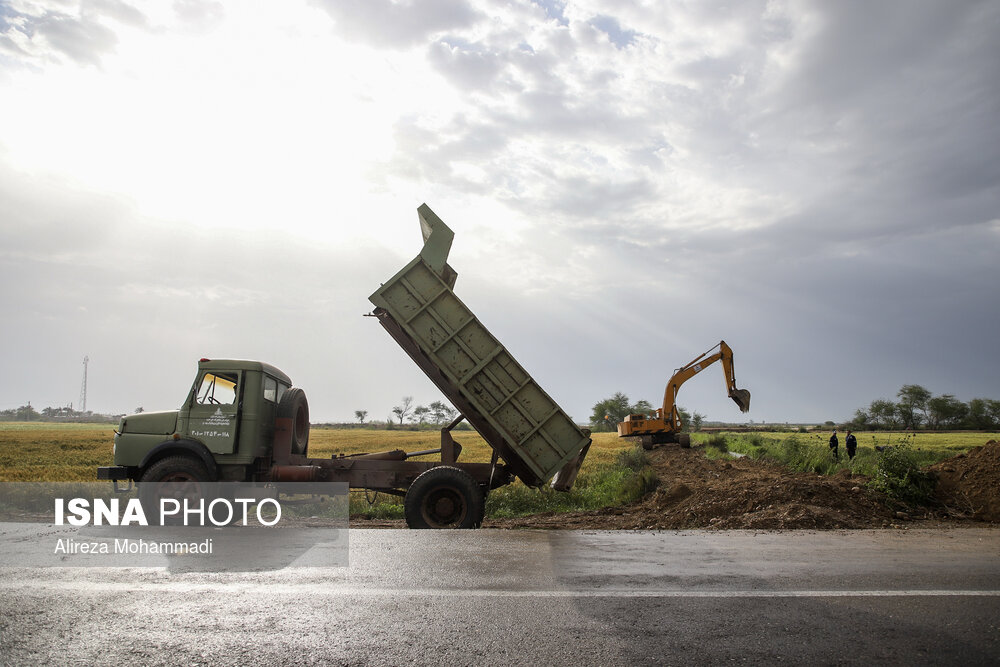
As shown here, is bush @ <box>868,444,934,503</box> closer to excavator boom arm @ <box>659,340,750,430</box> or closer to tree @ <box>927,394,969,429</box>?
excavator boom arm @ <box>659,340,750,430</box>

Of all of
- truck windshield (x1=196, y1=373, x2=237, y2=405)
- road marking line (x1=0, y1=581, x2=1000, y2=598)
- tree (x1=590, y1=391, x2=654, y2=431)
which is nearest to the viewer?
road marking line (x1=0, y1=581, x2=1000, y2=598)

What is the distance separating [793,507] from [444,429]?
593 cm

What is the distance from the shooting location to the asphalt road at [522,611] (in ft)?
12.9

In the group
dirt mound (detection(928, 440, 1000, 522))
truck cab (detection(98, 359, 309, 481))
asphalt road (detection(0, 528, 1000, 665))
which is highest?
truck cab (detection(98, 359, 309, 481))

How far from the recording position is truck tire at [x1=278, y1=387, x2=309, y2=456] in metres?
10.8

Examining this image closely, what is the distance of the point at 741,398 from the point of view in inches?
1030

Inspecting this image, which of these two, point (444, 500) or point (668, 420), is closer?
point (444, 500)

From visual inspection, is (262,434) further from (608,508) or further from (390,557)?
(608,508)

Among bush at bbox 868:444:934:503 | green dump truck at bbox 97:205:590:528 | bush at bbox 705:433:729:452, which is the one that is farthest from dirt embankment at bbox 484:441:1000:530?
bush at bbox 705:433:729:452

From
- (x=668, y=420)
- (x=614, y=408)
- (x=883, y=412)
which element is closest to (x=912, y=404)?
(x=883, y=412)

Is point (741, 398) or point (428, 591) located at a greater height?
point (741, 398)

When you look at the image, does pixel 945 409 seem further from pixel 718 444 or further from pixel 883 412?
pixel 718 444

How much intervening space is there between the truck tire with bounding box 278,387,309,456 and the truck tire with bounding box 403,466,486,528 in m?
2.63

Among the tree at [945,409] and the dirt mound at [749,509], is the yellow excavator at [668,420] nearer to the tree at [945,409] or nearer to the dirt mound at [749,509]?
the dirt mound at [749,509]
